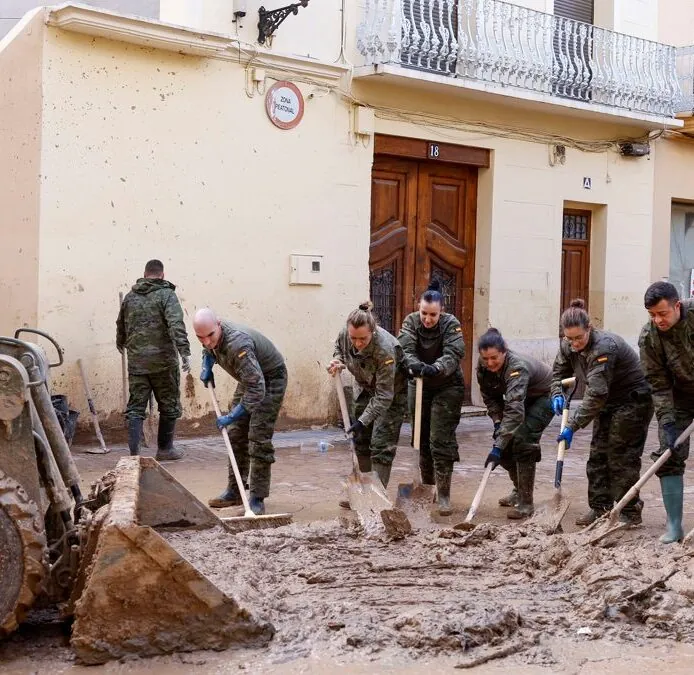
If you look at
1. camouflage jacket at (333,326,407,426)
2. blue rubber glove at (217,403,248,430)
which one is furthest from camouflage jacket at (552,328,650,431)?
blue rubber glove at (217,403,248,430)

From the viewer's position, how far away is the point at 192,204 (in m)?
Result: 11.5

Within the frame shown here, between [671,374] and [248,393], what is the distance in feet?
8.80

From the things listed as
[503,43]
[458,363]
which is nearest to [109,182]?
[458,363]

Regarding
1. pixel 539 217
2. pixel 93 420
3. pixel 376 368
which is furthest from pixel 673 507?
pixel 539 217

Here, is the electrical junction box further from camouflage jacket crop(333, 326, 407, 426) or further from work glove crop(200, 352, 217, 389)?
work glove crop(200, 352, 217, 389)

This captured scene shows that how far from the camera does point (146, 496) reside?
6.10m

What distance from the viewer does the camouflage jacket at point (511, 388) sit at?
7.79 meters

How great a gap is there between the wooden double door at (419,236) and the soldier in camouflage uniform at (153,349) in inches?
145

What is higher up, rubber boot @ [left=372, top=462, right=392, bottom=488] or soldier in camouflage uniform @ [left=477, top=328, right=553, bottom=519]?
soldier in camouflage uniform @ [left=477, top=328, right=553, bottom=519]

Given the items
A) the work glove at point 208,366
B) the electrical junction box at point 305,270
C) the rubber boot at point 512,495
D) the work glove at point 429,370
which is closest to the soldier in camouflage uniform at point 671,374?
the rubber boot at point 512,495

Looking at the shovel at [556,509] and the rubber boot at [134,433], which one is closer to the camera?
the shovel at [556,509]

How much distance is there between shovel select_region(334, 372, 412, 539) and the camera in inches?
267

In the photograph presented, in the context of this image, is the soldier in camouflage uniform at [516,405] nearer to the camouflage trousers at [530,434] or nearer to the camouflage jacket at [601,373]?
the camouflage trousers at [530,434]

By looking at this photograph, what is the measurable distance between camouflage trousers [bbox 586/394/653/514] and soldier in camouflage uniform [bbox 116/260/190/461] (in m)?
3.90
